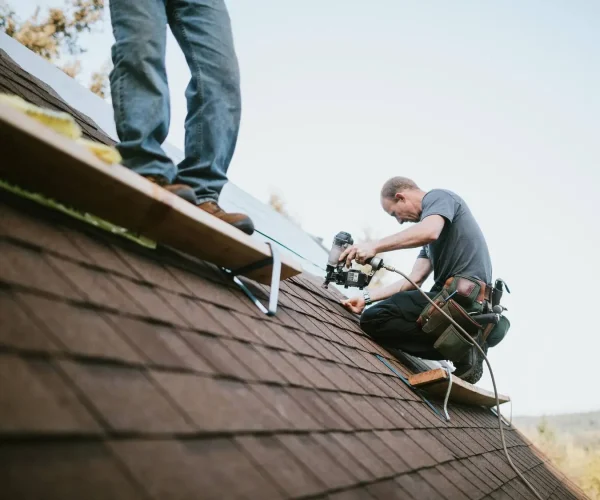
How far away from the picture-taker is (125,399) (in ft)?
2.31

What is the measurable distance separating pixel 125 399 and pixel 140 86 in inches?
47.7

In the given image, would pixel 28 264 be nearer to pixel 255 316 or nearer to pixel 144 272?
pixel 144 272

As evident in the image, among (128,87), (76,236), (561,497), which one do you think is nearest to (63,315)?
(76,236)

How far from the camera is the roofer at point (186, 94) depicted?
146 centimetres

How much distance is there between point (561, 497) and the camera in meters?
3.23

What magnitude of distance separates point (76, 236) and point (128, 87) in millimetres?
701

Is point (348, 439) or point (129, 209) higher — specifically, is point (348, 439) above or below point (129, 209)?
below

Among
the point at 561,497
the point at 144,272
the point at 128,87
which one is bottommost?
the point at 561,497

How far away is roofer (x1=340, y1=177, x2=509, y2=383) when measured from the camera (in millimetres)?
2863

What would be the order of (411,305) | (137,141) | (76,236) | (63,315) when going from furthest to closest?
(411,305), (137,141), (76,236), (63,315)

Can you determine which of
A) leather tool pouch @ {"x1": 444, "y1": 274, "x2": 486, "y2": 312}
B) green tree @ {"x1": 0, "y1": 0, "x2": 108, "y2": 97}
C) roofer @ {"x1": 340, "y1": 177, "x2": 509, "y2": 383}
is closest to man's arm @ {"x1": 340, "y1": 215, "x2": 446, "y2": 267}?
roofer @ {"x1": 340, "y1": 177, "x2": 509, "y2": 383}

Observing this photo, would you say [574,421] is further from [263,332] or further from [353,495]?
[353,495]

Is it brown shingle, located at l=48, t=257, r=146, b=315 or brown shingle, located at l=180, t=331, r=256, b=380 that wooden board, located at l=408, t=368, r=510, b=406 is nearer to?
brown shingle, located at l=180, t=331, r=256, b=380

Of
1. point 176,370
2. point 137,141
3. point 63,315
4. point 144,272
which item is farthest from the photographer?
point 137,141
